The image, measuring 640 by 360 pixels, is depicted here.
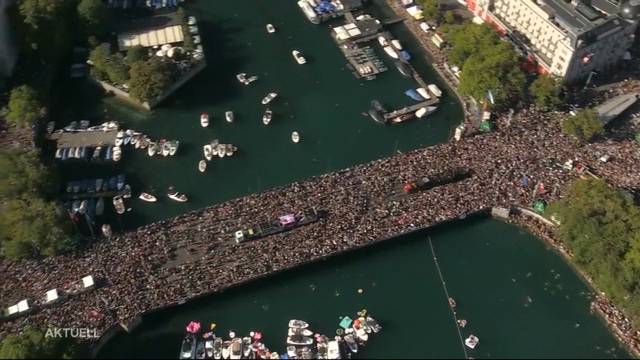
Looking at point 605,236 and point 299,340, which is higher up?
point 605,236

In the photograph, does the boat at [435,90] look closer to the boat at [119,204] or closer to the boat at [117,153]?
the boat at [117,153]

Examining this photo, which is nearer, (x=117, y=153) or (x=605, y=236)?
(x=605, y=236)

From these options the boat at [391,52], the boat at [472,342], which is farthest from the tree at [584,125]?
the boat at [472,342]

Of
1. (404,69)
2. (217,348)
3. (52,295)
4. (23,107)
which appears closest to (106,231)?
(52,295)

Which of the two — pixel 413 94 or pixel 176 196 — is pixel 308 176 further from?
pixel 413 94

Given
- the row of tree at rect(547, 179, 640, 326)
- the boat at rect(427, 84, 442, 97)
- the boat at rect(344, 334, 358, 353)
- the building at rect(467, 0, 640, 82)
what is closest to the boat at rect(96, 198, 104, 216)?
the boat at rect(344, 334, 358, 353)

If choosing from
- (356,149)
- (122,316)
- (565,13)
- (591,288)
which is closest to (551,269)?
(591,288)

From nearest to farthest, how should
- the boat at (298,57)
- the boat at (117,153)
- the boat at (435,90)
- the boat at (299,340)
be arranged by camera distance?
the boat at (299,340)
the boat at (117,153)
the boat at (435,90)
the boat at (298,57)
